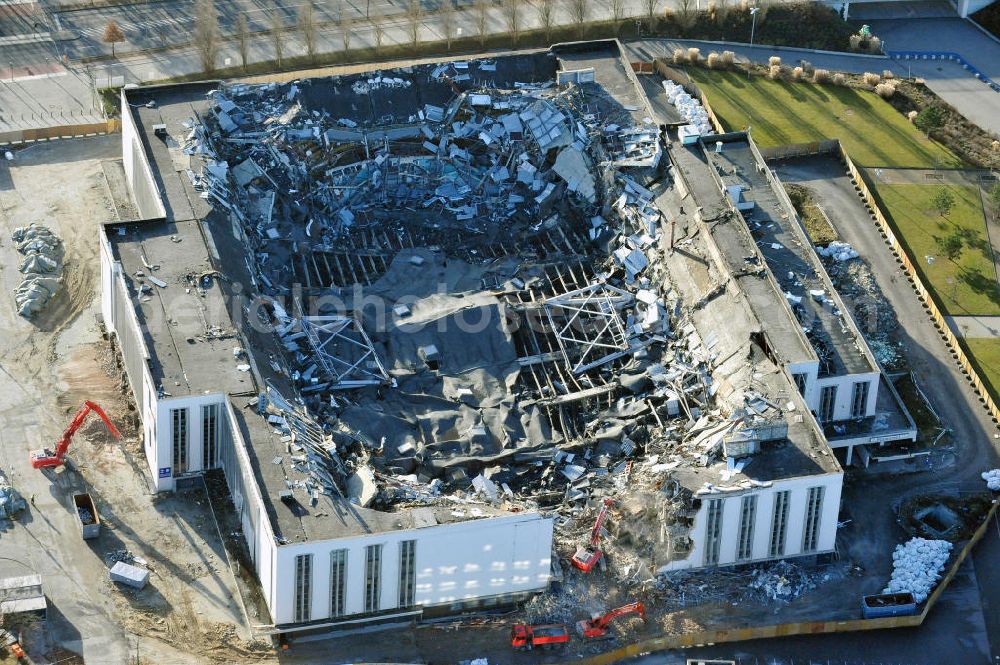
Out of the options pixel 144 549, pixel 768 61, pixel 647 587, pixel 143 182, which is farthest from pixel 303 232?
pixel 768 61

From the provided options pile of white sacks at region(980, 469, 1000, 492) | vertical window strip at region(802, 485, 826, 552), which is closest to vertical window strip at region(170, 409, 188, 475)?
vertical window strip at region(802, 485, 826, 552)

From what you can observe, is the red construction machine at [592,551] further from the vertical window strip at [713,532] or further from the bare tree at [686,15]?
the bare tree at [686,15]

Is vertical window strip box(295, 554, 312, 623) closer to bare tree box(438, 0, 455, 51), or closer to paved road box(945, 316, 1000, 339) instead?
paved road box(945, 316, 1000, 339)

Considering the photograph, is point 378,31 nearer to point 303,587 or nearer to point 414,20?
point 414,20

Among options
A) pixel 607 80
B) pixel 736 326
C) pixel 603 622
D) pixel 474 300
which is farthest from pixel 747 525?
pixel 607 80

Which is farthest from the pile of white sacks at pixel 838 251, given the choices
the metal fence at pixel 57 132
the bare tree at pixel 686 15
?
the metal fence at pixel 57 132

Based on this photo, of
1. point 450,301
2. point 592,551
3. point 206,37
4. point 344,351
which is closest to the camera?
point 592,551

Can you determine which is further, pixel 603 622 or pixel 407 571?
pixel 603 622
